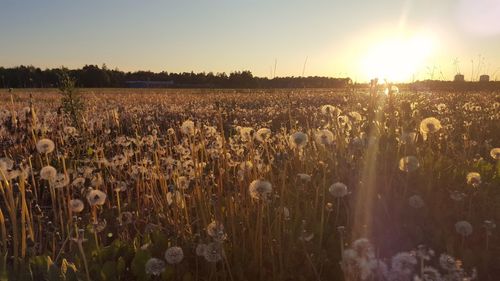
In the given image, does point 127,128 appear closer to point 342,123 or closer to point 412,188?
point 342,123

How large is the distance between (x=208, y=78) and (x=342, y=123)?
9061 cm

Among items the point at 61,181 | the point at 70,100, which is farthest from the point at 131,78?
the point at 61,181

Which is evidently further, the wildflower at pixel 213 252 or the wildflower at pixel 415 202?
the wildflower at pixel 415 202

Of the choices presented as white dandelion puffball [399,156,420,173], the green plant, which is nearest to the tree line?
the green plant

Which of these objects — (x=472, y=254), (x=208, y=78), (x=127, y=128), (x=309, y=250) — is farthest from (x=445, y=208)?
(x=208, y=78)

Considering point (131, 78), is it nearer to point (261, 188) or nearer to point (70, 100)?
point (70, 100)

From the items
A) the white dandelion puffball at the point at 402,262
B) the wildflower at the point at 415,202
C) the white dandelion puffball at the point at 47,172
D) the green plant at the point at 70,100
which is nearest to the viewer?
the white dandelion puffball at the point at 402,262

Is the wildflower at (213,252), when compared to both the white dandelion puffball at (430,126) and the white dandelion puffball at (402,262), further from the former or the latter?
the white dandelion puffball at (430,126)

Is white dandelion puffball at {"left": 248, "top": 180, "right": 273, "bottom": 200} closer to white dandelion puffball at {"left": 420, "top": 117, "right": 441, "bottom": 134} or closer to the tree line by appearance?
white dandelion puffball at {"left": 420, "top": 117, "right": 441, "bottom": 134}

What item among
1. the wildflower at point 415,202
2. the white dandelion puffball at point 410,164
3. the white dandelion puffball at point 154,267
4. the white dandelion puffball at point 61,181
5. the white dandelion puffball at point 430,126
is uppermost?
the white dandelion puffball at point 430,126

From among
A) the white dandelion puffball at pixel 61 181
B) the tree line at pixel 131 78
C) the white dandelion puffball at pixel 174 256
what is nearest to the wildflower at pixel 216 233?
the white dandelion puffball at pixel 174 256

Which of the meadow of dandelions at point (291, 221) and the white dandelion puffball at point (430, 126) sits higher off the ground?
the white dandelion puffball at point (430, 126)

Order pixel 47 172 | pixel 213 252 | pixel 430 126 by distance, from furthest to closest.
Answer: pixel 430 126 < pixel 47 172 < pixel 213 252

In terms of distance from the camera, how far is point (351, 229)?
152 inches
